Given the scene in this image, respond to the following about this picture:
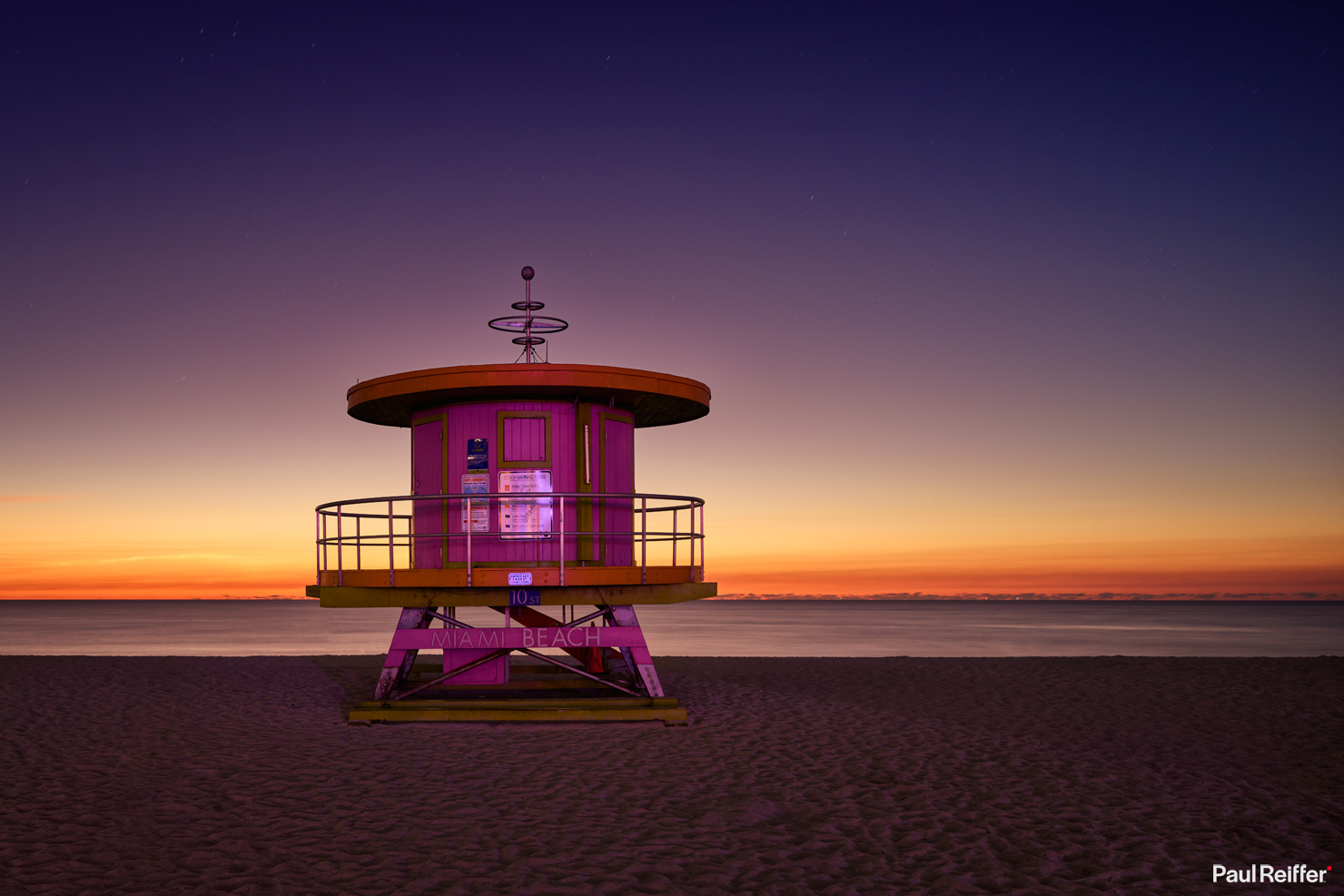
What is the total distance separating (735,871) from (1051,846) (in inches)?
106

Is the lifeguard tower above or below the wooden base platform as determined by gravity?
above

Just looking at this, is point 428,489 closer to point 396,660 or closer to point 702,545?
point 396,660

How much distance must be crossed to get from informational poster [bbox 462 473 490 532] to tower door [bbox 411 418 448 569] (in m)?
0.43

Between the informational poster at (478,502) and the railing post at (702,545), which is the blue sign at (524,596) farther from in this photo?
the railing post at (702,545)

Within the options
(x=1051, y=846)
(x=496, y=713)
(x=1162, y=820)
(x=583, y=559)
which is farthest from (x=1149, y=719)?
(x=496, y=713)

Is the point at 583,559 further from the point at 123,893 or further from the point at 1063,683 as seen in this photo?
the point at 1063,683

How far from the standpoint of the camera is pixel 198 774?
10164mm

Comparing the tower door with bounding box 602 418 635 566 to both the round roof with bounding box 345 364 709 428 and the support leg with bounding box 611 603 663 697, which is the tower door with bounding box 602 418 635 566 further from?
the support leg with bounding box 611 603 663 697

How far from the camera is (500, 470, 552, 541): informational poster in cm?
1327

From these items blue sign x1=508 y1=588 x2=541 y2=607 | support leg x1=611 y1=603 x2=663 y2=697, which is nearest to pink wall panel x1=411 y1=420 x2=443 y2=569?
blue sign x1=508 y1=588 x2=541 y2=607

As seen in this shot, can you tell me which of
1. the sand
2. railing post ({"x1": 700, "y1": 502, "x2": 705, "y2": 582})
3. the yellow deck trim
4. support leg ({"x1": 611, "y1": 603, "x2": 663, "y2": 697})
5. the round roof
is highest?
the round roof

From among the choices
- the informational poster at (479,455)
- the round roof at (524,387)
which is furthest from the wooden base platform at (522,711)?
the round roof at (524,387)

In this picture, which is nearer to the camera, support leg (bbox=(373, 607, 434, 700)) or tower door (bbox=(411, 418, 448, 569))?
support leg (bbox=(373, 607, 434, 700))

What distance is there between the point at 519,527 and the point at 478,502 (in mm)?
709
